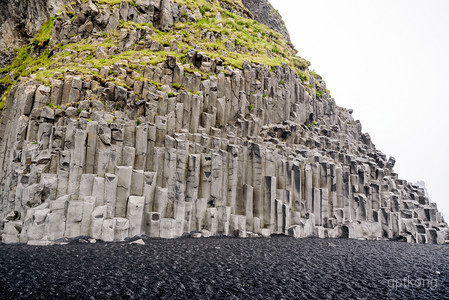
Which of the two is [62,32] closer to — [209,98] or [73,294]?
[209,98]

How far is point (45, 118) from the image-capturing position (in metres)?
13.9

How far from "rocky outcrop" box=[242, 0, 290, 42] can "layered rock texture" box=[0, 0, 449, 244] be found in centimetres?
2060

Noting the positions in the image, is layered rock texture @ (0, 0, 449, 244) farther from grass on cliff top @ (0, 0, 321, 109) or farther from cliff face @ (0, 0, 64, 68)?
cliff face @ (0, 0, 64, 68)

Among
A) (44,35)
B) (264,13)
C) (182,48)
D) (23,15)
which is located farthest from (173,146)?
Answer: (264,13)

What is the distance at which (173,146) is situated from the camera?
14.8 meters

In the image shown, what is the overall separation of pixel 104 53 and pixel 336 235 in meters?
19.1

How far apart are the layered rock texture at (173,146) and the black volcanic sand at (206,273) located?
2050mm

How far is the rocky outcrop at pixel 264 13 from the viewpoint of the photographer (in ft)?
147

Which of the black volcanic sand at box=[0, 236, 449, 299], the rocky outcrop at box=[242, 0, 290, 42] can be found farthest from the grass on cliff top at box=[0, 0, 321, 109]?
the rocky outcrop at box=[242, 0, 290, 42]

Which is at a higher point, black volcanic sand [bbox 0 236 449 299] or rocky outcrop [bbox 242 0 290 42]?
rocky outcrop [bbox 242 0 290 42]

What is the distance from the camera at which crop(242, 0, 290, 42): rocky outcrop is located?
44750 mm

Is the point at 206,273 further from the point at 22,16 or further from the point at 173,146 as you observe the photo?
the point at 22,16

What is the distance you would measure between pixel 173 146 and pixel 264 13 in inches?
1493

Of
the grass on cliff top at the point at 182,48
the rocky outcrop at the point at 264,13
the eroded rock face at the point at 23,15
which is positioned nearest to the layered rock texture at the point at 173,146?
the grass on cliff top at the point at 182,48
